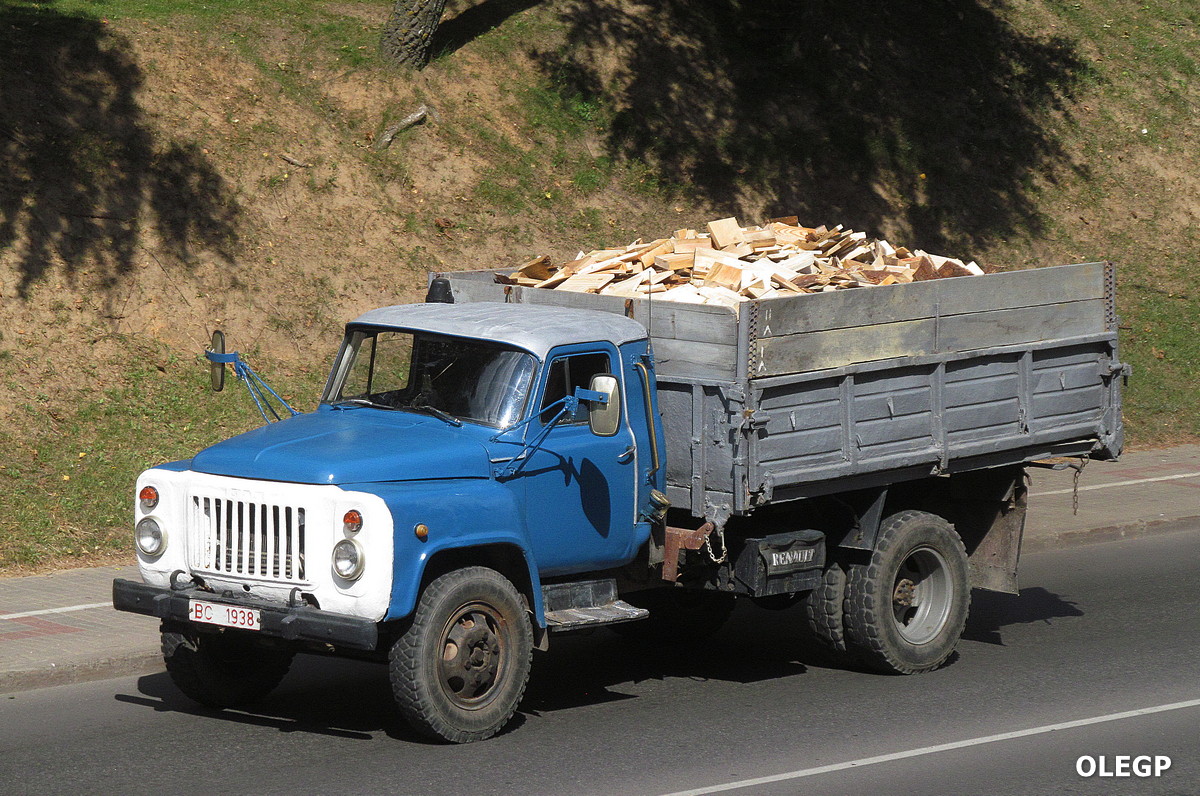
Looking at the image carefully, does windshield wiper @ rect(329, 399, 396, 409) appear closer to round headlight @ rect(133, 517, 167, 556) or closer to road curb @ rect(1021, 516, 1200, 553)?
round headlight @ rect(133, 517, 167, 556)

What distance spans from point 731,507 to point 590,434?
3.03 ft

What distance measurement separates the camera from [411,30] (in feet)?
62.3

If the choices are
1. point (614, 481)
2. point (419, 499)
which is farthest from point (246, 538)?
point (614, 481)

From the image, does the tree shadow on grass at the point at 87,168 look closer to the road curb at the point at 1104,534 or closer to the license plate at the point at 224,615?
the license plate at the point at 224,615

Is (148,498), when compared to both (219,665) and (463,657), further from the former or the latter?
(463,657)

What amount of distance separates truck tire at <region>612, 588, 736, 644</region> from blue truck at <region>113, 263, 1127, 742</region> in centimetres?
2

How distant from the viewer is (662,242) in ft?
33.5

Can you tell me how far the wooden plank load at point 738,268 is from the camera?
30.0ft

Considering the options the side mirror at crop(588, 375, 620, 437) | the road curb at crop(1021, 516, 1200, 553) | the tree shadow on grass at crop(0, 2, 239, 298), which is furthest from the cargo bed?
the tree shadow on grass at crop(0, 2, 239, 298)

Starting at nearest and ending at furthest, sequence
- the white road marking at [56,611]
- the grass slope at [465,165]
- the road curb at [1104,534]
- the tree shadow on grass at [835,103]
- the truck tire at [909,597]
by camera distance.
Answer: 1. the truck tire at [909,597]
2. the white road marking at [56,611]
3. the road curb at [1104,534]
4. the grass slope at [465,165]
5. the tree shadow on grass at [835,103]

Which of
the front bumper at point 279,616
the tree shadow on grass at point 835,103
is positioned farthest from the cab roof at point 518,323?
the tree shadow on grass at point 835,103

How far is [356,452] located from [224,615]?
107cm

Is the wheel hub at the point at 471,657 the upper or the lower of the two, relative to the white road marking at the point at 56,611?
upper

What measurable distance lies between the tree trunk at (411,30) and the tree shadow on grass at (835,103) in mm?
1904
